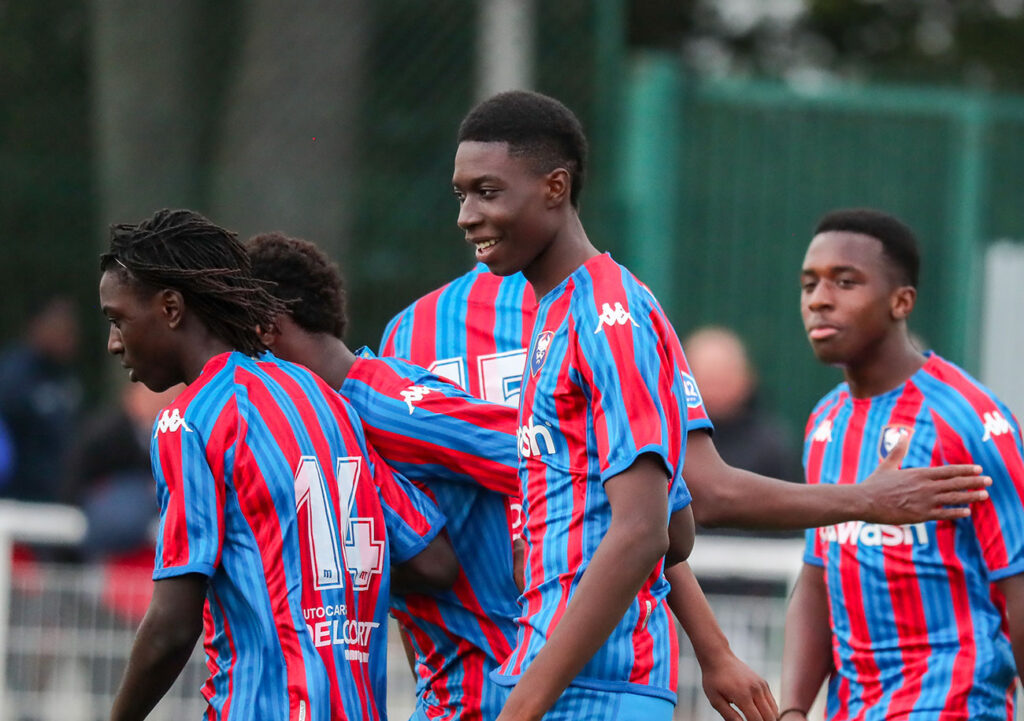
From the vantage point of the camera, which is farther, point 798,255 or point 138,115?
point 138,115

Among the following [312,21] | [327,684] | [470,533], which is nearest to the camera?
[327,684]

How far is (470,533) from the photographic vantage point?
412 cm

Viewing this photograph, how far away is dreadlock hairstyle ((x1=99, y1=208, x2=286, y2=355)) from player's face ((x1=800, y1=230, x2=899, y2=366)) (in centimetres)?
167

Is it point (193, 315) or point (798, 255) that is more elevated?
point (798, 255)

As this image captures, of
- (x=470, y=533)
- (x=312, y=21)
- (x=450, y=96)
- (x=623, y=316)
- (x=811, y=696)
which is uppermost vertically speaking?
(x=312, y=21)

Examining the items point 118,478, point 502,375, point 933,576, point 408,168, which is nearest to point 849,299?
point 933,576

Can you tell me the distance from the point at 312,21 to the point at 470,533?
6503mm

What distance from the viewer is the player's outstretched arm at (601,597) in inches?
126

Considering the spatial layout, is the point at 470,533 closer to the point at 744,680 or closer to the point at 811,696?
the point at 744,680

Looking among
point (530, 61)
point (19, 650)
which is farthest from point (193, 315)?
point (530, 61)

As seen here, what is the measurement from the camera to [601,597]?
3209 mm

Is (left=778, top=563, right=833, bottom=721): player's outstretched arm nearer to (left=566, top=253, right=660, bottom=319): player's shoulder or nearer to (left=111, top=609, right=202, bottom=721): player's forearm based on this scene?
(left=566, top=253, right=660, bottom=319): player's shoulder

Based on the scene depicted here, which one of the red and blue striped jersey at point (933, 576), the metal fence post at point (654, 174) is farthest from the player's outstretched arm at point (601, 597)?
the metal fence post at point (654, 174)

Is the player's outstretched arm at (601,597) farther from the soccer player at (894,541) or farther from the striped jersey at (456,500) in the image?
the soccer player at (894,541)
